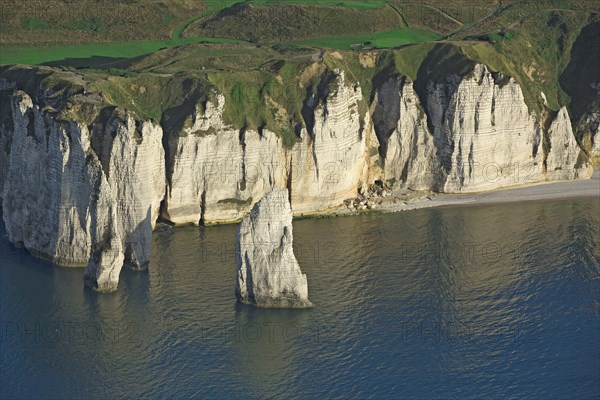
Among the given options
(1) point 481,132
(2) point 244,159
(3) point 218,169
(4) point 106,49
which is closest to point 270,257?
(3) point 218,169

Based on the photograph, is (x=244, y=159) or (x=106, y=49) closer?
(x=244, y=159)

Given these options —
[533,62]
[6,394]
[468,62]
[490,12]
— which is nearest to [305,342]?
[6,394]

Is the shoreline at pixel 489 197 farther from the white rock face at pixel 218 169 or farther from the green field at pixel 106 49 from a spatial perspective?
the green field at pixel 106 49

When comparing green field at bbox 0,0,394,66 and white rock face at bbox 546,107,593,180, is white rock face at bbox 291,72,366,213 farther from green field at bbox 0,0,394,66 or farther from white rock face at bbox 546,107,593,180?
white rock face at bbox 546,107,593,180

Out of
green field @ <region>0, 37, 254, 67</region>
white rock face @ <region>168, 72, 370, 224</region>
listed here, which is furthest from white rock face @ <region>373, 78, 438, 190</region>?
green field @ <region>0, 37, 254, 67</region>

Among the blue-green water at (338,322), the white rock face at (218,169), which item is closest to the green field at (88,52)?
the white rock face at (218,169)

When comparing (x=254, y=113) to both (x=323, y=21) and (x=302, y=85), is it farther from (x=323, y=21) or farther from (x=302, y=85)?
(x=323, y=21)

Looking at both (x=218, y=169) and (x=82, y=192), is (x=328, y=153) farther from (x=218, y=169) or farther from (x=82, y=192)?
(x=82, y=192)
